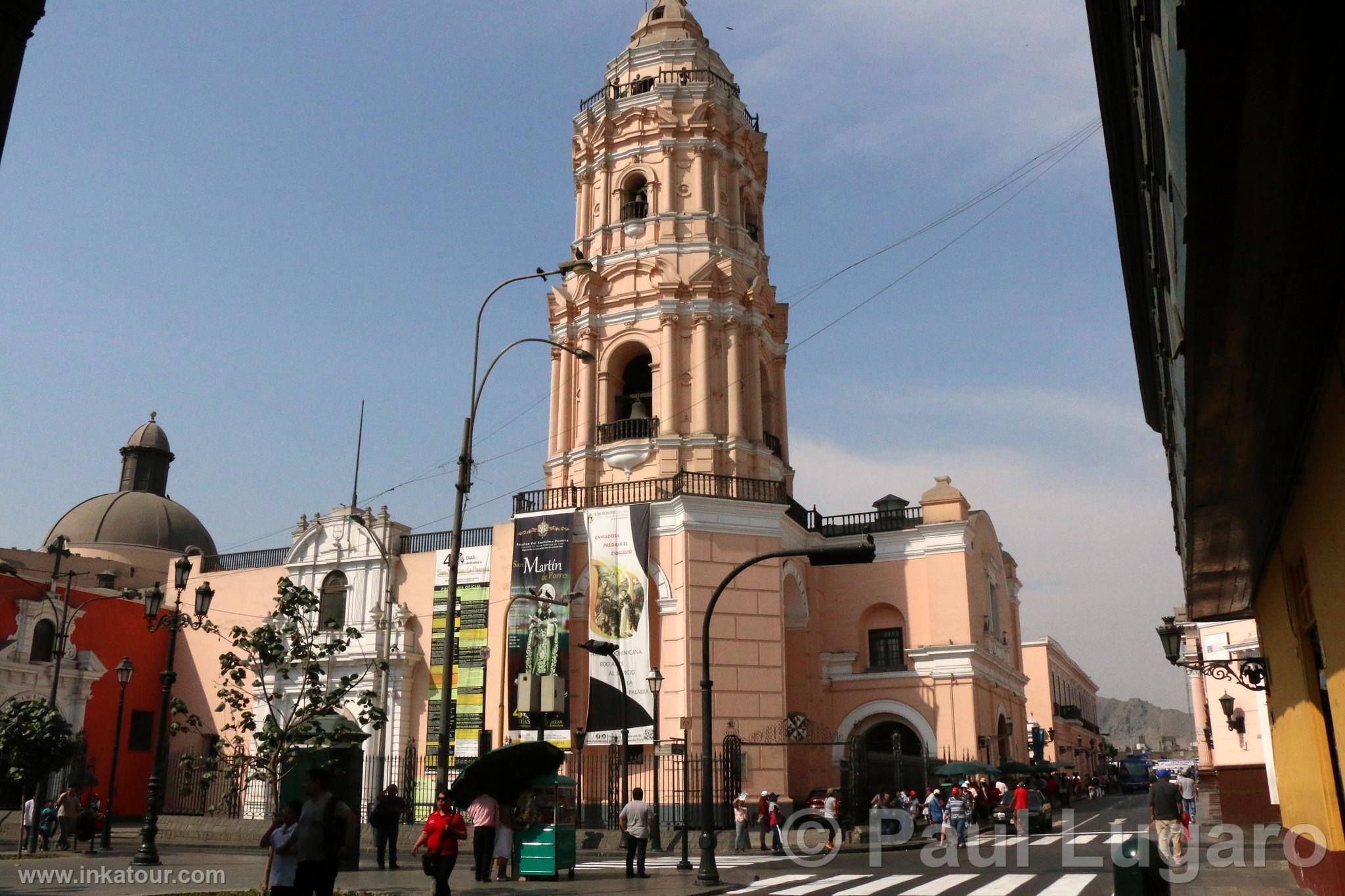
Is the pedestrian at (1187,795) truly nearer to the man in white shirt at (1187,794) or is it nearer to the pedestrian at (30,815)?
the man in white shirt at (1187,794)

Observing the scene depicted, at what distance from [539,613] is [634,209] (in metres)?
13.4

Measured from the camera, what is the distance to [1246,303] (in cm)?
620

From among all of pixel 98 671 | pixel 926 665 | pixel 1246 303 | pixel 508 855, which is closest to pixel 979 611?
pixel 926 665

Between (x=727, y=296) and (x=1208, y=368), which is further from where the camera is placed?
(x=727, y=296)

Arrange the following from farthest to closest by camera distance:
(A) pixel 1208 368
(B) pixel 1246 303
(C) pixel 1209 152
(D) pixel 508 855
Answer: (D) pixel 508 855 → (A) pixel 1208 368 → (B) pixel 1246 303 → (C) pixel 1209 152

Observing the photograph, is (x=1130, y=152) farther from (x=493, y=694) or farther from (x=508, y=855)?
(x=493, y=694)

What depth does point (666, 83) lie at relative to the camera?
35938mm

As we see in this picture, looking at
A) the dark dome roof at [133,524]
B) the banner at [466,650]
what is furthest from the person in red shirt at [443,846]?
the dark dome roof at [133,524]

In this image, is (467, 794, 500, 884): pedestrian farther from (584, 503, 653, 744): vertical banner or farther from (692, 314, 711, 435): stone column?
(692, 314, 711, 435): stone column

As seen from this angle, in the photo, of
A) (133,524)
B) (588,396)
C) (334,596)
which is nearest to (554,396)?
(588,396)

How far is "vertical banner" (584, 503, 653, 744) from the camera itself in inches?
1136

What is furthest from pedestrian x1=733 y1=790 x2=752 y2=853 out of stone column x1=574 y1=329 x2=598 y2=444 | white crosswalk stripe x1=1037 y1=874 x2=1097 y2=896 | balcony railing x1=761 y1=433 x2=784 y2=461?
balcony railing x1=761 y1=433 x2=784 y2=461

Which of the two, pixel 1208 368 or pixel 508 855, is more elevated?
pixel 1208 368

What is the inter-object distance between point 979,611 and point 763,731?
32.2 ft
